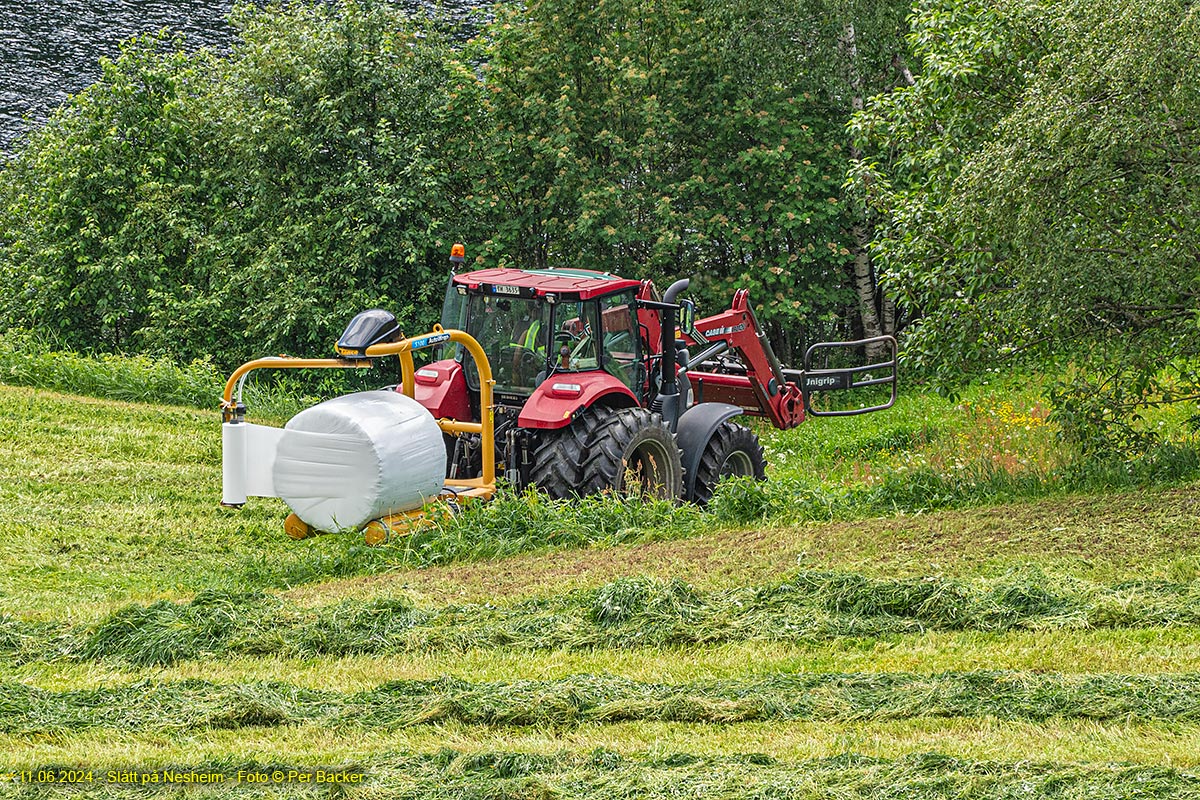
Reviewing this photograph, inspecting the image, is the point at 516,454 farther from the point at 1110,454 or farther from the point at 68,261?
the point at 68,261

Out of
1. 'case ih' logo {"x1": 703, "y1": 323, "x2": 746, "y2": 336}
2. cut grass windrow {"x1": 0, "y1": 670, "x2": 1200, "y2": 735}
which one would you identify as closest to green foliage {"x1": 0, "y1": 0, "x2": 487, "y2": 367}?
'case ih' logo {"x1": 703, "y1": 323, "x2": 746, "y2": 336}

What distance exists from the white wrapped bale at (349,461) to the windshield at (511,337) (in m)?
1.94

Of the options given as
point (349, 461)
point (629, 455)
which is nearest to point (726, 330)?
point (629, 455)

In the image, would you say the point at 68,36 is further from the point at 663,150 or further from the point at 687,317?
the point at 687,317

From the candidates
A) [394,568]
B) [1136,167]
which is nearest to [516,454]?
[394,568]

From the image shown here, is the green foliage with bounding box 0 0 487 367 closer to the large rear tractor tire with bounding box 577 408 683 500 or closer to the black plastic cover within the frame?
the large rear tractor tire with bounding box 577 408 683 500

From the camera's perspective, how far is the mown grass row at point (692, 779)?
5219 millimetres

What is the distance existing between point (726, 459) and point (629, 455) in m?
1.79

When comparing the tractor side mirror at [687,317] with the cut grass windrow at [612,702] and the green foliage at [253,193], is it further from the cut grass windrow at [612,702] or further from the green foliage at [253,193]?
the green foliage at [253,193]

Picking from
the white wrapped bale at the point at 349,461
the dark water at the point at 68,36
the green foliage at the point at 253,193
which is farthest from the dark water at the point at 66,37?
the white wrapped bale at the point at 349,461

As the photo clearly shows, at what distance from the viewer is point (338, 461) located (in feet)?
31.0

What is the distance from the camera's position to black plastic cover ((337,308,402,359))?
32.3 ft

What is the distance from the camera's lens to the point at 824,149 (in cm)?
2158

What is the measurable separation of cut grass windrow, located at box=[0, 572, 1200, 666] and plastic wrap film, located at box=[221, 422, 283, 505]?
1334mm
